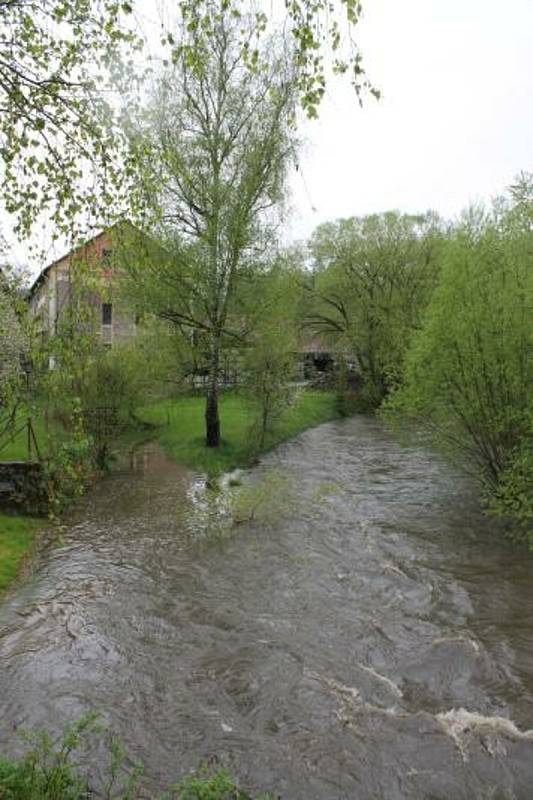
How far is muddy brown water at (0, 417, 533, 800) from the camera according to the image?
7.01m

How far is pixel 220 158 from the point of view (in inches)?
932

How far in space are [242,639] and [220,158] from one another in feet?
62.9

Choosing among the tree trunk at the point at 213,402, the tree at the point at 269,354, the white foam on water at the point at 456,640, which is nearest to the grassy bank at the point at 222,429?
the tree trunk at the point at 213,402

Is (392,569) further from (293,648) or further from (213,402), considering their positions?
(213,402)

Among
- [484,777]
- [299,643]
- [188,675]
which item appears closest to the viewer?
[484,777]

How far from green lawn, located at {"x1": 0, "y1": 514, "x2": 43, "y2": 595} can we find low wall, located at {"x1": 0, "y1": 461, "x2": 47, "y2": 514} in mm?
329

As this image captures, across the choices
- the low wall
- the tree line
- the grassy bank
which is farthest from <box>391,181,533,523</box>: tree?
the low wall

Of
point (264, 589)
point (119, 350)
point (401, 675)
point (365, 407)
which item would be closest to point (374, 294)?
point (365, 407)

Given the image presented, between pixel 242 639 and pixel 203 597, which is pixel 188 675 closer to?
pixel 242 639

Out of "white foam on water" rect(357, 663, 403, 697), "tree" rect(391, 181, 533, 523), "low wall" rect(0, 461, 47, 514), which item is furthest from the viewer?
"low wall" rect(0, 461, 47, 514)

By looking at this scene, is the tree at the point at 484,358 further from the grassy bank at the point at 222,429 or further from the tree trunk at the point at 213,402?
the tree trunk at the point at 213,402

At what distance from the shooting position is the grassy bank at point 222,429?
77.8ft

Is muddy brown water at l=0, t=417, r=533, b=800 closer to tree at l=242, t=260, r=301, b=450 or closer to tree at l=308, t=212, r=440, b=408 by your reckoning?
tree at l=242, t=260, r=301, b=450

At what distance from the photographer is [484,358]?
14.9m
